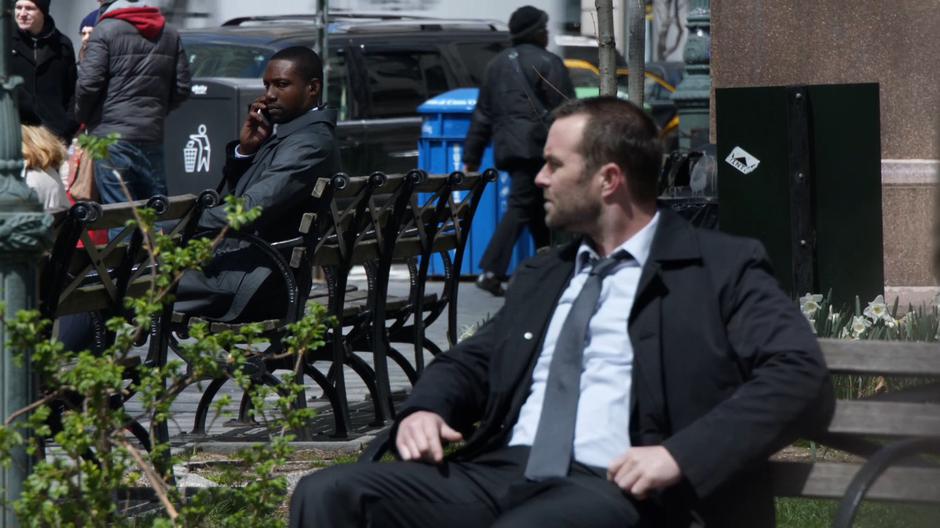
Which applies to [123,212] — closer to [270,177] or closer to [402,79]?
[270,177]

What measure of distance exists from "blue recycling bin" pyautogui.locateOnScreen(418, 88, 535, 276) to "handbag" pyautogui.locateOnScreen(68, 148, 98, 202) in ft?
8.69

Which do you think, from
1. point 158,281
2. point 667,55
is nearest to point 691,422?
point 158,281

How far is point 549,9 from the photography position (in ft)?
58.5

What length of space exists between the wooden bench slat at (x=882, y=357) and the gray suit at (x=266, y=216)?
3.25 m

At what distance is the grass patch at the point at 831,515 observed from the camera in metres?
5.05

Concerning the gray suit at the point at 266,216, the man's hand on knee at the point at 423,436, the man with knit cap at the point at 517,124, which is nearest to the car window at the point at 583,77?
the man with knit cap at the point at 517,124

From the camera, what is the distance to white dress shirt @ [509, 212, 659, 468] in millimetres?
3701

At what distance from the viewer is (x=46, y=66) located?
1130 centimetres

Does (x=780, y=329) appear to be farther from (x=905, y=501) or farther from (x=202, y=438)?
(x=202, y=438)

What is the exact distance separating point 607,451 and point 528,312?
0.39m

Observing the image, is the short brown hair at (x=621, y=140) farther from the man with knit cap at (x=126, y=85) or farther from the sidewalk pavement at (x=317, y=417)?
the man with knit cap at (x=126, y=85)

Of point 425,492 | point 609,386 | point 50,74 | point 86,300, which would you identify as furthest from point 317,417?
point 50,74

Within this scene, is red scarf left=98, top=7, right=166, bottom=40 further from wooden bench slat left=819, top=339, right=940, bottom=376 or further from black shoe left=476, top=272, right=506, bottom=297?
wooden bench slat left=819, top=339, right=940, bottom=376

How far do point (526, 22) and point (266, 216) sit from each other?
17.5ft
